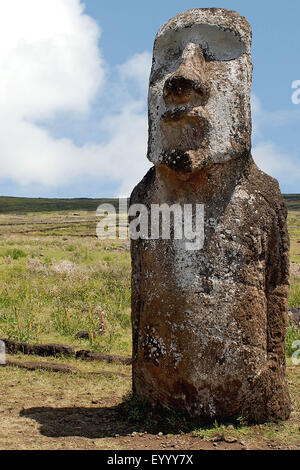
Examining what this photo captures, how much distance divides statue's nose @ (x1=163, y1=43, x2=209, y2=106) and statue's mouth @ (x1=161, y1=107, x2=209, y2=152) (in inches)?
4.3

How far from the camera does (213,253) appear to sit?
462 cm

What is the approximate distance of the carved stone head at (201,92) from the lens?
4.54 m

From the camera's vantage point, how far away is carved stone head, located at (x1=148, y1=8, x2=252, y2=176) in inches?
179

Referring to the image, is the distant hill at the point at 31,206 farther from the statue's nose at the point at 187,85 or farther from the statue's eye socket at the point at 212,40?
the statue's nose at the point at 187,85

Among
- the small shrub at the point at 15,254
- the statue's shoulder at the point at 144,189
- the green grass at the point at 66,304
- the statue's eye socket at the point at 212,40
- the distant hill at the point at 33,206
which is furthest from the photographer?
the distant hill at the point at 33,206

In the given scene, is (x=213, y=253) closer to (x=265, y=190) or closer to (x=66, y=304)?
(x=265, y=190)

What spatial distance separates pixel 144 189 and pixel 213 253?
1094 mm

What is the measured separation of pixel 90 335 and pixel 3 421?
3.46 m

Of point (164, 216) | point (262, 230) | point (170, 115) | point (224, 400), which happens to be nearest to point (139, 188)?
point (164, 216)

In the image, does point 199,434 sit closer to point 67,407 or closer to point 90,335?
point 67,407

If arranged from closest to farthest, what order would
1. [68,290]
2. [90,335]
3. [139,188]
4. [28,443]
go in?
1. [28,443]
2. [139,188]
3. [90,335]
4. [68,290]

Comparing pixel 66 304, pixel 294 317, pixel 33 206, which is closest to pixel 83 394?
pixel 66 304

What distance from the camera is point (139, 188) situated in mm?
5363

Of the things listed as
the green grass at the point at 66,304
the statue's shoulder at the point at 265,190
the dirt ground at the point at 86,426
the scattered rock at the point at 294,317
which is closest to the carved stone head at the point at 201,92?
the statue's shoulder at the point at 265,190
